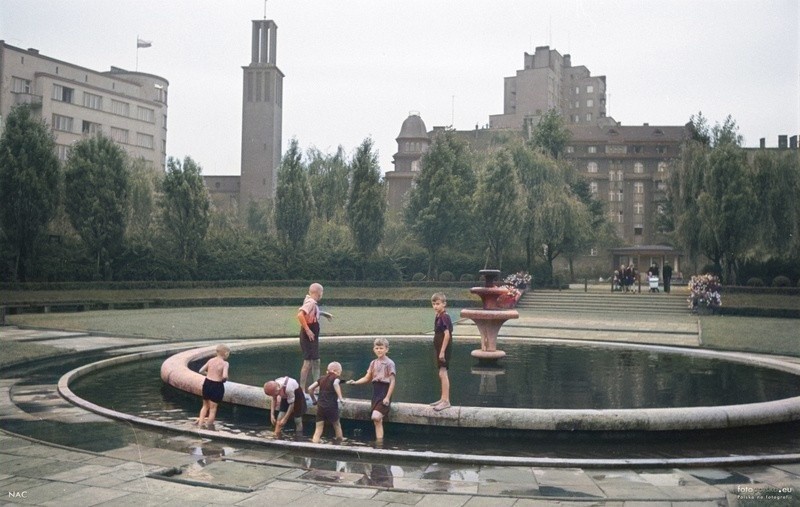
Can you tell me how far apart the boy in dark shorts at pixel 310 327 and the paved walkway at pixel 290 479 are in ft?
6.68

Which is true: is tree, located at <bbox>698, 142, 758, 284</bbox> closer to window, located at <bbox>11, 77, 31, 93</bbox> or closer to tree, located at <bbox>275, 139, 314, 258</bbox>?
tree, located at <bbox>275, 139, 314, 258</bbox>

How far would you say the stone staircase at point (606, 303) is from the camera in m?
38.2

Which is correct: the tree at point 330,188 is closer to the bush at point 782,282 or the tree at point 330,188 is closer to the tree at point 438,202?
the tree at point 438,202

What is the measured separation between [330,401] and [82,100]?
79041 mm

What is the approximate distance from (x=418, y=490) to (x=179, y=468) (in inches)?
108

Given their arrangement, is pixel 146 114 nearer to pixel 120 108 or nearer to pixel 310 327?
pixel 120 108

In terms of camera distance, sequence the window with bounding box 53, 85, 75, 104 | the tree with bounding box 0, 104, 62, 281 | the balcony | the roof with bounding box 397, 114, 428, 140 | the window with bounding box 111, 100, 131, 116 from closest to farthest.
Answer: the tree with bounding box 0, 104, 62, 281
the balcony
the window with bounding box 53, 85, 75, 104
the window with bounding box 111, 100, 131, 116
the roof with bounding box 397, 114, 428, 140

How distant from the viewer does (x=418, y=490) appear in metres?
7.13

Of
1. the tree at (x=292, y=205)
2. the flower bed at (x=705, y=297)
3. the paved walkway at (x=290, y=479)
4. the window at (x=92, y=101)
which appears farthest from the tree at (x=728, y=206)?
the window at (x=92, y=101)

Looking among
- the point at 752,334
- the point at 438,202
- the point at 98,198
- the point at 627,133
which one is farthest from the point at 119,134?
the point at 752,334

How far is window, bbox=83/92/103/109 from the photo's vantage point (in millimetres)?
78688

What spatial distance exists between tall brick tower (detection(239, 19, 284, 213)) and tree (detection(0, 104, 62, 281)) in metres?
55.3

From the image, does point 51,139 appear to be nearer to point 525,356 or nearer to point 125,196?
point 125,196

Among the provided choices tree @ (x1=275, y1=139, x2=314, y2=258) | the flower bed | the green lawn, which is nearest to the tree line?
the flower bed
